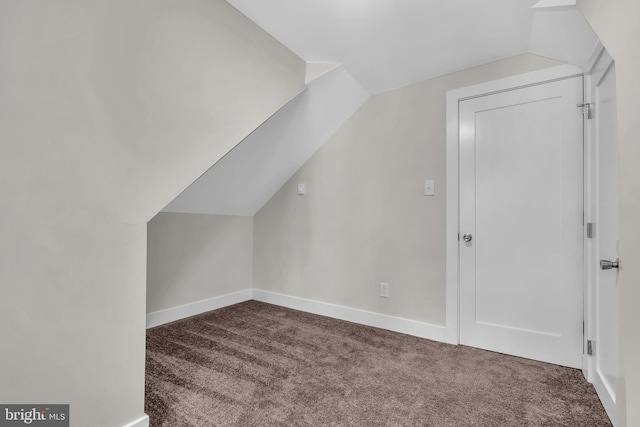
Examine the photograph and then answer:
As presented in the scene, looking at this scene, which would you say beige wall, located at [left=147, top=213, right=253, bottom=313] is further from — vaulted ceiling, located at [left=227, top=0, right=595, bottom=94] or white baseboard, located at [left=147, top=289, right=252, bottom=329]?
vaulted ceiling, located at [left=227, top=0, right=595, bottom=94]

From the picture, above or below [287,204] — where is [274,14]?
above

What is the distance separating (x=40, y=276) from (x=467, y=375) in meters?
2.23

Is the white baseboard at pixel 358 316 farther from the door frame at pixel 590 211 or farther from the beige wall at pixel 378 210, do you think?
the door frame at pixel 590 211

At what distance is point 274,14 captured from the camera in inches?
73.4

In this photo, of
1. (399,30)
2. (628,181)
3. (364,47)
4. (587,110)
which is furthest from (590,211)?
(364,47)

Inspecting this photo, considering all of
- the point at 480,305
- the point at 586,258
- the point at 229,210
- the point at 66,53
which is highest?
the point at 66,53

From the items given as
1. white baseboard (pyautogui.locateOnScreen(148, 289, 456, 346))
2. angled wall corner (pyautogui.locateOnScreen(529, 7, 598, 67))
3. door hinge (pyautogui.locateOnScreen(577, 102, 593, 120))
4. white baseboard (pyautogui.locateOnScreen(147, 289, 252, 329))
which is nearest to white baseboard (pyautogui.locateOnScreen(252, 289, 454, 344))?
white baseboard (pyautogui.locateOnScreen(148, 289, 456, 346))

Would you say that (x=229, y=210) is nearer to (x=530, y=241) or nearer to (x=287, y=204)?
(x=287, y=204)

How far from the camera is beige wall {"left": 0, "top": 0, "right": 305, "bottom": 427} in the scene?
1081 millimetres

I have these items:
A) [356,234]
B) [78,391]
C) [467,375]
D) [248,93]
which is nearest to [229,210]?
[356,234]

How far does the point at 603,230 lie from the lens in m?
1.79

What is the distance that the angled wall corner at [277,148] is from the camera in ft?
8.71

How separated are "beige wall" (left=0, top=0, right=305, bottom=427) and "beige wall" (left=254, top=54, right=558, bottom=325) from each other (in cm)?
162

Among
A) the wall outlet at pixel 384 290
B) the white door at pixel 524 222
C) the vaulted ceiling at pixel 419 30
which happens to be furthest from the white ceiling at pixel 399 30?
the wall outlet at pixel 384 290
